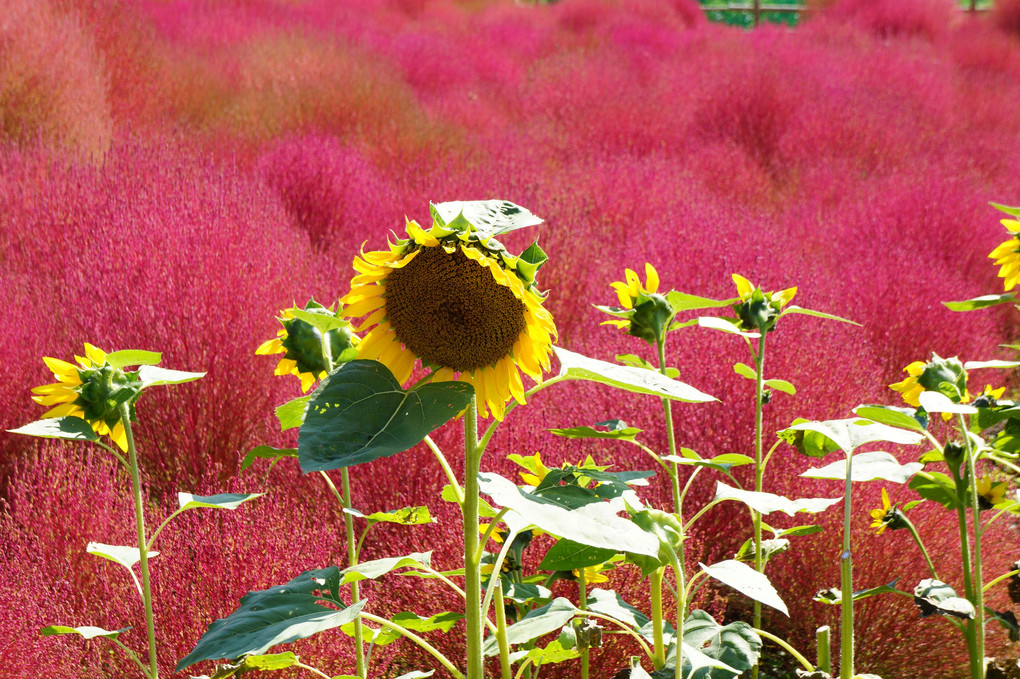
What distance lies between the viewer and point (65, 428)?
94cm

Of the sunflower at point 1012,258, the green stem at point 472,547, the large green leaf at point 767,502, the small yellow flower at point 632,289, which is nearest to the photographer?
the green stem at point 472,547

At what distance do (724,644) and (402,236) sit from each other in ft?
8.26

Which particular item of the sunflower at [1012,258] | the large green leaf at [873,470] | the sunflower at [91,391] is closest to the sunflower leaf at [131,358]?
the sunflower at [91,391]

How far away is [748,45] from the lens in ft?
24.5

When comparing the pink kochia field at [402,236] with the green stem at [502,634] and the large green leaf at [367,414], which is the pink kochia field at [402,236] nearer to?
the green stem at [502,634]

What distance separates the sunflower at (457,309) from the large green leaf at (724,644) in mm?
430

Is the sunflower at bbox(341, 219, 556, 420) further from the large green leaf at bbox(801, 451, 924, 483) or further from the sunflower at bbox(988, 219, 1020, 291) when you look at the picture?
the sunflower at bbox(988, 219, 1020, 291)

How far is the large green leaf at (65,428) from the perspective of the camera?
920 millimetres

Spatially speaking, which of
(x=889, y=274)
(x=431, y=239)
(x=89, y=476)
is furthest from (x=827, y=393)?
(x=89, y=476)

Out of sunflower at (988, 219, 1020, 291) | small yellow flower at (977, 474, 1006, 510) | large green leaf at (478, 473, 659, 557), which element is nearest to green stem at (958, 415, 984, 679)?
small yellow flower at (977, 474, 1006, 510)

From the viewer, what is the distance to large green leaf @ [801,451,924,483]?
92 cm

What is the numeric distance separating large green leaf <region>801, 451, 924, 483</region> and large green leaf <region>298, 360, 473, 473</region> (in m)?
0.48

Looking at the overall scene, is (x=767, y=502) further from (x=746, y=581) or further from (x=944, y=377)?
(x=944, y=377)

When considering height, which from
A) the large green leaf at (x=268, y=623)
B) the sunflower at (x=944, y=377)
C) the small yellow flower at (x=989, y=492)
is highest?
the large green leaf at (x=268, y=623)
